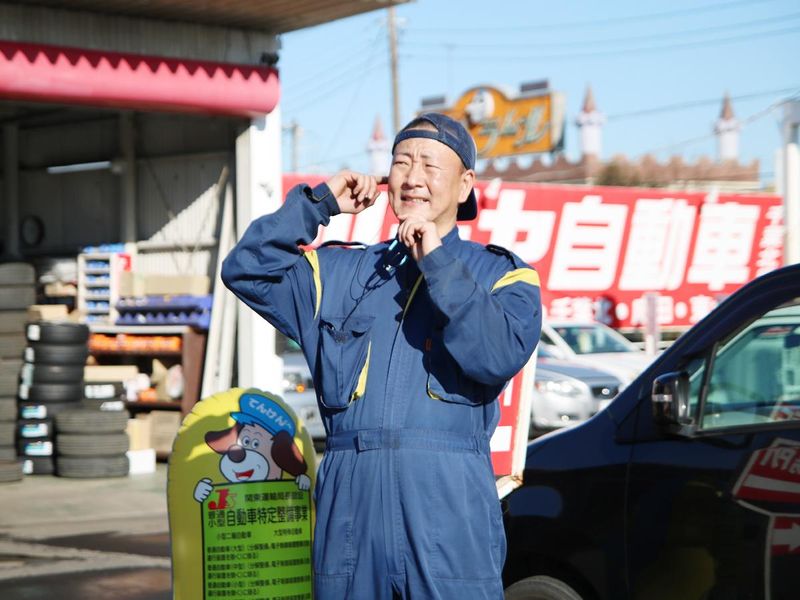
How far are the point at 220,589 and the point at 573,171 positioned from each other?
54945 mm

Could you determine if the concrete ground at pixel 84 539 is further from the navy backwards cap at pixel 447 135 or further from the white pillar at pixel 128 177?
the navy backwards cap at pixel 447 135

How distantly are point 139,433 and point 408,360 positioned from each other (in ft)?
39.5

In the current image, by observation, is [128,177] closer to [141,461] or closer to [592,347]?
[141,461]

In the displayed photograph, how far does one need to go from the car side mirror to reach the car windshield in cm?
1488

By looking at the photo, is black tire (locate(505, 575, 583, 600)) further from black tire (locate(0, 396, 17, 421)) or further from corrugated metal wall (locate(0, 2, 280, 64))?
black tire (locate(0, 396, 17, 421))

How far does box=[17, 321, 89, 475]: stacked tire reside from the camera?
1414 cm

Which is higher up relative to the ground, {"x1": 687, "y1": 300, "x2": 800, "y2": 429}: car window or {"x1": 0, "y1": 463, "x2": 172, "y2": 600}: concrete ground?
{"x1": 687, "y1": 300, "x2": 800, "y2": 429}: car window

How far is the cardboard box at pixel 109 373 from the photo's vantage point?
14.9 meters

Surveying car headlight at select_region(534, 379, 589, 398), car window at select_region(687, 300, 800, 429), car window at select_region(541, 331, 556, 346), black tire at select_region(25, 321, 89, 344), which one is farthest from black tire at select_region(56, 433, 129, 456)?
car window at select_region(687, 300, 800, 429)

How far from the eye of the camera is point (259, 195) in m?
13.5

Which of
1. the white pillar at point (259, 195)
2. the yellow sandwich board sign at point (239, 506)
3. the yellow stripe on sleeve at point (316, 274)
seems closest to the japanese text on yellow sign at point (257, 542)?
the yellow sandwich board sign at point (239, 506)

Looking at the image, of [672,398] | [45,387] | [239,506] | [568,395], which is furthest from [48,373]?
[672,398]

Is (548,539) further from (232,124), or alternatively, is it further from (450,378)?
(232,124)

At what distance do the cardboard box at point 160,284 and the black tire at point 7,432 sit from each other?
2.23 meters
